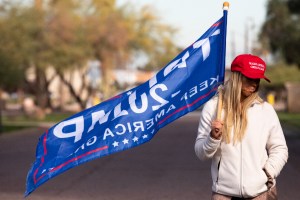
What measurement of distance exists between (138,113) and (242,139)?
1.04 metres

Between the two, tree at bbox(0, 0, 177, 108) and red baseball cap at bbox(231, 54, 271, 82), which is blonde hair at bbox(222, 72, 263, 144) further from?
tree at bbox(0, 0, 177, 108)

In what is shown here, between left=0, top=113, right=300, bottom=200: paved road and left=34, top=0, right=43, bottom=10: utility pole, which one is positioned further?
left=34, top=0, right=43, bottom=10: utility pole

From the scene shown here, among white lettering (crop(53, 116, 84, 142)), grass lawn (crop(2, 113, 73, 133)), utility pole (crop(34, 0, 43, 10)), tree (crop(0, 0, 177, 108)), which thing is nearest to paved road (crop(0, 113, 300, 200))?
white lettering (crop(53, 116, 84, 142))

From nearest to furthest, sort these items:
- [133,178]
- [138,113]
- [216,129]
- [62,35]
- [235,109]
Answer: [216,129] < [235,109] < [138,113] < [133,178] < [62,35]

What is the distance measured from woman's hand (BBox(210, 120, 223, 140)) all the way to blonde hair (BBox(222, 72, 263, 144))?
9 cm

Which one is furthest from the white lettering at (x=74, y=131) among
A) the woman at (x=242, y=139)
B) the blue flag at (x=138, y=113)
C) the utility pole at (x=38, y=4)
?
the utility pole at (x=38, y=4)

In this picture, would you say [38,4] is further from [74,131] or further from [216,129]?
[216,129]

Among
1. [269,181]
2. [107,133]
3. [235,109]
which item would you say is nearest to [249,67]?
[235,109]

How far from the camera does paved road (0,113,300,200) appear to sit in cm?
1202

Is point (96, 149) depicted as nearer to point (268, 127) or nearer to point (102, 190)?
point (268, 127)

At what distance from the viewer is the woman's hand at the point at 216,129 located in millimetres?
4711

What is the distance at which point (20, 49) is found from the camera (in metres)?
46.3

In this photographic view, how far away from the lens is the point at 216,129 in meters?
4.71

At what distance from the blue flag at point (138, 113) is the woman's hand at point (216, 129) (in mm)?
890
